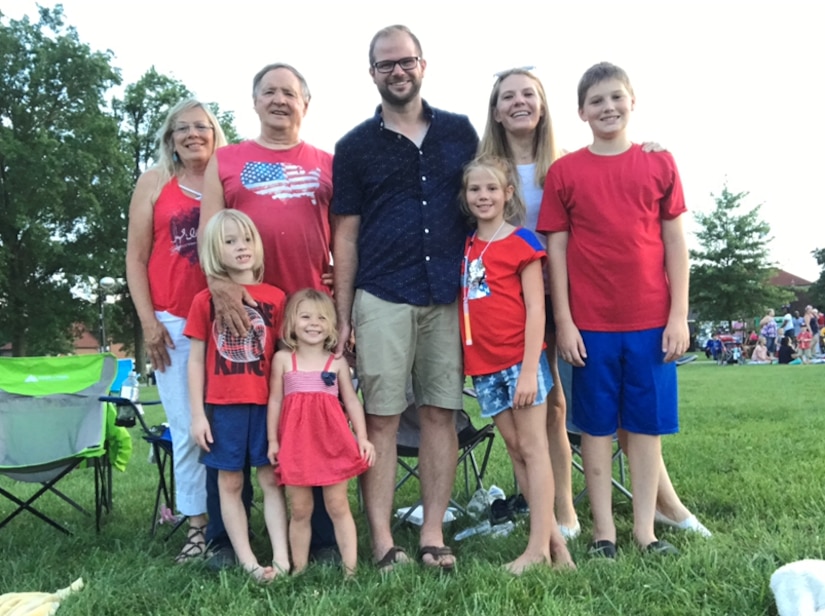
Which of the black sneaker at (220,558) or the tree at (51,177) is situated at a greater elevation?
the tree at (51,177)

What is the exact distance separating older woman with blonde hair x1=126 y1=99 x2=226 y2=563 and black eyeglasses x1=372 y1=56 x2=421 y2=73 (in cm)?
91

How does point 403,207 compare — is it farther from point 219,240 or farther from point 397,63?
point 219,240

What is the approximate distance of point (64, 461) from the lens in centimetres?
359

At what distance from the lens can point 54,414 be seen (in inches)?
164

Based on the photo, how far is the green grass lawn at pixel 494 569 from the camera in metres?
2.33

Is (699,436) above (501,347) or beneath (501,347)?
beneath

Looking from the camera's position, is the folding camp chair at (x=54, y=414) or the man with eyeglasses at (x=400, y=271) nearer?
the man with eyeglasses at (x=400, y=271)

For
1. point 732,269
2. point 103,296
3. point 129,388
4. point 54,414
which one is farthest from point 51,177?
point 732,269

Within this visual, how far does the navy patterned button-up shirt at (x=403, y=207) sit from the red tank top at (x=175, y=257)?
0.71 m

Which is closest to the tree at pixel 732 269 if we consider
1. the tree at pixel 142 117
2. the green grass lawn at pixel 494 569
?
the tree at pixel 142 117

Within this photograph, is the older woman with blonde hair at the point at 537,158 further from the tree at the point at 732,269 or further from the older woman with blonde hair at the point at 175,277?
the tree at the point at 732,269

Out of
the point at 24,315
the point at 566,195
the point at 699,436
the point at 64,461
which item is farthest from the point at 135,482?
the point at 24,315

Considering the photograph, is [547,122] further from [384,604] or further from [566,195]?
[384,604]

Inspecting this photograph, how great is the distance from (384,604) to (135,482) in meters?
3.61
